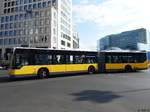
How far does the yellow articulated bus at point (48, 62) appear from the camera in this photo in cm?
1690

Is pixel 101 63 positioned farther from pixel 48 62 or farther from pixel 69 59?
pixel 48 62

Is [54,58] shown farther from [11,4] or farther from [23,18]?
[11,4]

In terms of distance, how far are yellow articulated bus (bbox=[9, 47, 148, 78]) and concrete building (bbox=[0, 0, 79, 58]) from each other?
54.4 meters

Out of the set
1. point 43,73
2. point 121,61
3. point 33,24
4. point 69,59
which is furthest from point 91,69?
point 33,24

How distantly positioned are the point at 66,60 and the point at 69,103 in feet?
39.2

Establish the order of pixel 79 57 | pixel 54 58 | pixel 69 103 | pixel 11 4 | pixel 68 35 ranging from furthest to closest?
1. pixel 68 35
2. pixel 11 4
3. pixel 79 57
4. pixel 54 58
5. pixel 69 103

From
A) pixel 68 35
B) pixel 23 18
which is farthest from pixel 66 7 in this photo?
pixel 23 18

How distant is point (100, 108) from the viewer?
7.54m

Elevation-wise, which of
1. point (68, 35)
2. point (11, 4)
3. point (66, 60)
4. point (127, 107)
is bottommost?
point (127, 107)

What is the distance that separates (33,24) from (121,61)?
2494 inches

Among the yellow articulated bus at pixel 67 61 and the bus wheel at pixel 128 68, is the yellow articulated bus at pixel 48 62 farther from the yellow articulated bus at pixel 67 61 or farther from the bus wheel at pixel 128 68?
the bus wheel at pixel 128 68

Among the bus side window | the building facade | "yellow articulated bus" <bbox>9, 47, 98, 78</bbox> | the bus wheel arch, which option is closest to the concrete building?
the building facade

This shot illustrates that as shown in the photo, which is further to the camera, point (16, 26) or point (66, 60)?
point (16, 26)

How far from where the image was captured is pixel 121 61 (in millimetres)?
24375
